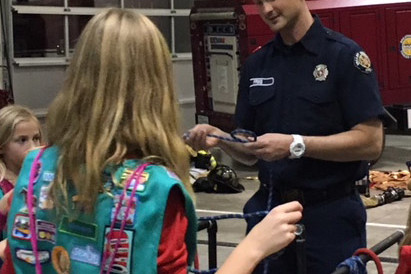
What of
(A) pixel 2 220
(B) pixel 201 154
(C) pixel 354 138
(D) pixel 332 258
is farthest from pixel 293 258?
(B) pixel 201 154

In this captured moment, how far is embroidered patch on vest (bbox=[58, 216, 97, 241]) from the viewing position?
204 centimetres

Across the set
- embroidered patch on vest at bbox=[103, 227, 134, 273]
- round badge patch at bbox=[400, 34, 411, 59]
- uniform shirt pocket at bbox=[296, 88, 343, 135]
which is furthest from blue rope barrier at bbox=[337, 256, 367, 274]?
round badge patch at bbox=[400, 34, 411, 59]

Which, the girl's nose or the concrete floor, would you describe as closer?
the girl's nose

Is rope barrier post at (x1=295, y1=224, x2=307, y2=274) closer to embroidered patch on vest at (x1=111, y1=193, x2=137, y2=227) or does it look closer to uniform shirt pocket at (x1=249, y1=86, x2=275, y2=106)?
uniform shirt pocket at (x1=249, y1=86, x2=275, y2=106)

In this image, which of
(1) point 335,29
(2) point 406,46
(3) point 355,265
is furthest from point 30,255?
(2) point 406,46

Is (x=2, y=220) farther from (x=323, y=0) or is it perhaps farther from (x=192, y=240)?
(x=323, y=0)

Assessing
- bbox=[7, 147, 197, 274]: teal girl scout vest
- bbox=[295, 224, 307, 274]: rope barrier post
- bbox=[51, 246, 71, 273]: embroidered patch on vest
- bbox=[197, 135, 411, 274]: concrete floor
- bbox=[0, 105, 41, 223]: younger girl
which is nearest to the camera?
bbox=[7, 147, 197, 274]: teal girl scout vest

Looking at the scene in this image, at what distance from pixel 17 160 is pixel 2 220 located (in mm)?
740

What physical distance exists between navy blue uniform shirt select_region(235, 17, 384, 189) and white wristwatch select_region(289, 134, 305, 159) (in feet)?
0.55

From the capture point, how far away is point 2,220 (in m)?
3.26

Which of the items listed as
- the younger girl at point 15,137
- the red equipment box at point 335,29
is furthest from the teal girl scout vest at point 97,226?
the red equipment box at point 335,29

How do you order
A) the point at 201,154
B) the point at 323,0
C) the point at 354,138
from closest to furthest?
the point at 354,138
the point at 201,154
the point at 323,0

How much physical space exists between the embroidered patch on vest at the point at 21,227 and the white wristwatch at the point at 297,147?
4.06ft

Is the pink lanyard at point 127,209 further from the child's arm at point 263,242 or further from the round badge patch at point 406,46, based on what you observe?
the round badge patch at point 406,46
